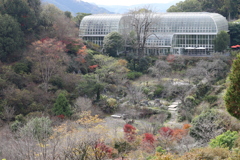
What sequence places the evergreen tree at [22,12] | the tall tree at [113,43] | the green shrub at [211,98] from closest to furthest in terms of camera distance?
the green shrub at [211,98]
the evergreen tree at [22,12]
the tall tree at [113,43]

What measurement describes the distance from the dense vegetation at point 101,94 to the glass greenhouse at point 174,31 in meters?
3.52

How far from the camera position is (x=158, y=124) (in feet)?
72.4

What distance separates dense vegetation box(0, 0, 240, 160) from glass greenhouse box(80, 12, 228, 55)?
139 inches

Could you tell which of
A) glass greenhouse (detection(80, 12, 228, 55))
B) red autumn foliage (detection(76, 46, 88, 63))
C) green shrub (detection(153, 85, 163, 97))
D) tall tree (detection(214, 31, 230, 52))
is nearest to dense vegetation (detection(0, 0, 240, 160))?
red autumn foliage (detection(76, 46, 88, 63))

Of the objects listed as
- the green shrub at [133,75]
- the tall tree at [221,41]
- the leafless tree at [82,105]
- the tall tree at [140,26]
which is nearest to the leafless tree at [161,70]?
the green shrub at [133,75]

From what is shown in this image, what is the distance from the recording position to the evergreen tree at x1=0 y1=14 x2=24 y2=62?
97.0ft

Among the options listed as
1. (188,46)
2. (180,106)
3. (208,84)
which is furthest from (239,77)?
(188,46)

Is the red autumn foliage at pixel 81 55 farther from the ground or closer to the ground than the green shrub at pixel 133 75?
farther from the ground

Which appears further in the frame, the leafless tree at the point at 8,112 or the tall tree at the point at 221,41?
the tall tree at the point at 221,41

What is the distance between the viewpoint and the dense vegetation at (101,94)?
17.5 m

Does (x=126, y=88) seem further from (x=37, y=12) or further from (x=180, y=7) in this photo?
(x=180, y=7)

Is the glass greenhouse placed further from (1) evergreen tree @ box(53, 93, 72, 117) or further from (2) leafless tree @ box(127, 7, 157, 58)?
(1) evergreen tree @ box(53, 93, 72, 117)

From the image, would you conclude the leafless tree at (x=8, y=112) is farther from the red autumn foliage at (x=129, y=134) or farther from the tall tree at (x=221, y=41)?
the tall tree at (x=221, y=41)

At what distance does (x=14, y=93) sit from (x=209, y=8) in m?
44.2
